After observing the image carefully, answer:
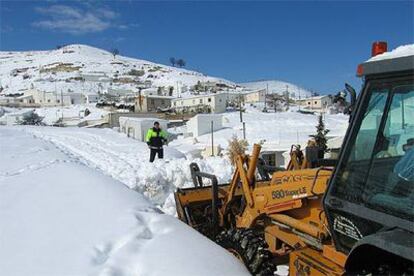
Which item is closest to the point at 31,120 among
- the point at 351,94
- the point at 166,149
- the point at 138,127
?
the point at 138,127

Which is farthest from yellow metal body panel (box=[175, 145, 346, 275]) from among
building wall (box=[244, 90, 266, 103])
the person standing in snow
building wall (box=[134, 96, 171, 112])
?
building wall (box=[244, 90, 266, 103])

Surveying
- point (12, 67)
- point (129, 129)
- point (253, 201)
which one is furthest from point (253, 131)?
point (12, 67)

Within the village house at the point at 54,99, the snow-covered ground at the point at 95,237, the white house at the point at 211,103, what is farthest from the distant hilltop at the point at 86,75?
the snow-covered ground at the point at 95,237

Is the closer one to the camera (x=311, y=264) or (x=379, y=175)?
(x=379, y=175)

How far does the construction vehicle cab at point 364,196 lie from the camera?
300cm

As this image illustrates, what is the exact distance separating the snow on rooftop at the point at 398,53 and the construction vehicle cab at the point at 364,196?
0.06 ft

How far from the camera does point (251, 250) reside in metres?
5.06

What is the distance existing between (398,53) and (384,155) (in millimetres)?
718

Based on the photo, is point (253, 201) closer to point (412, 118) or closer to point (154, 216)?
point (154, 216)

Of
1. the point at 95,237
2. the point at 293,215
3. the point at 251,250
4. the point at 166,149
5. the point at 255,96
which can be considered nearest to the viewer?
the point at 95,237

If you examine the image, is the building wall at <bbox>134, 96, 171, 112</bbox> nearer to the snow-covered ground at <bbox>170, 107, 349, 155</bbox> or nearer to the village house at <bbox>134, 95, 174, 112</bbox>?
the village house at <bbox>134, 95, 174, 112</bbox>

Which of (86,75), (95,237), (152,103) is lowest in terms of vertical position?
(152,103)

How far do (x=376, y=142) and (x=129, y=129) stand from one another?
3446 cm

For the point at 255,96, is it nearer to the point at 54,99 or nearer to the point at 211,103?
the point at 211,103
